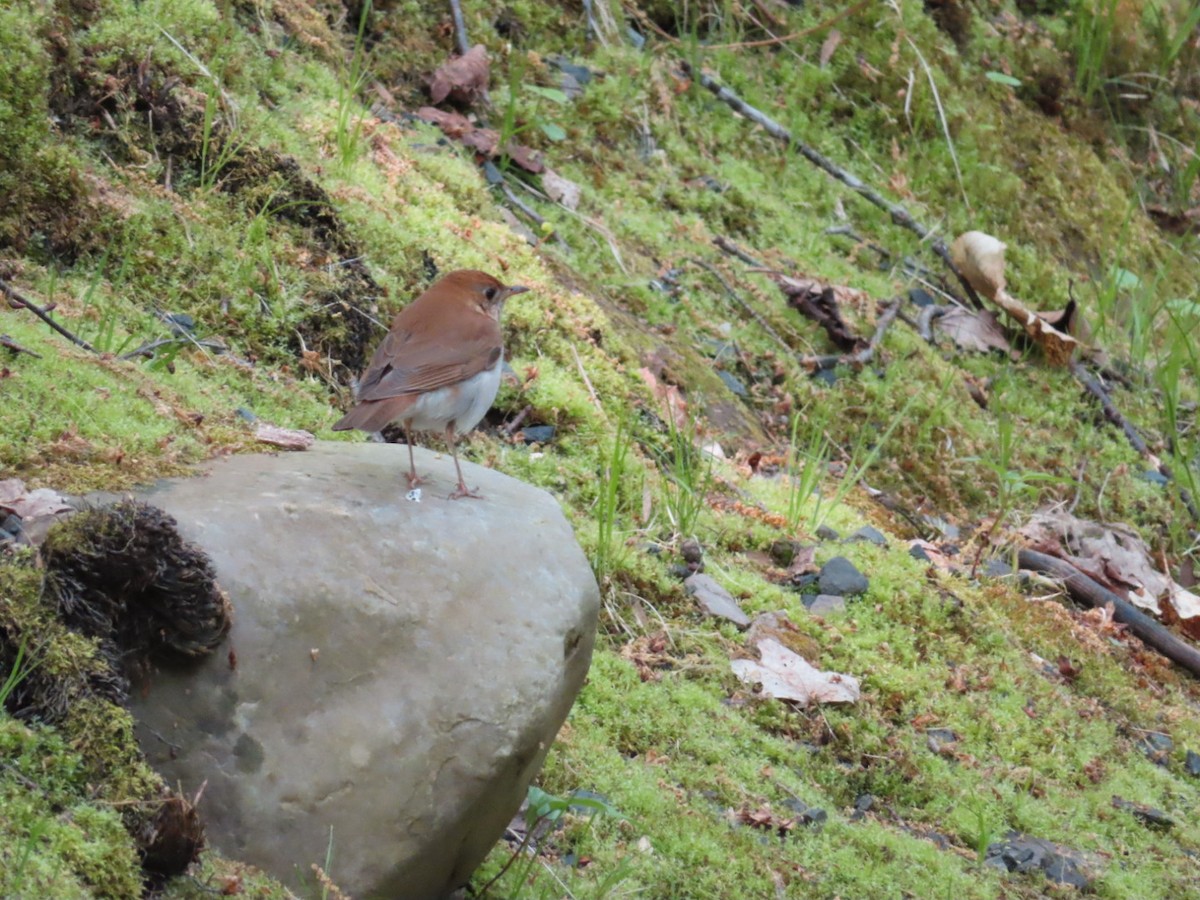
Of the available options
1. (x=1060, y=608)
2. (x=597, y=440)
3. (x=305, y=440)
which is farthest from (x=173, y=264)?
(x=1060, y=608)

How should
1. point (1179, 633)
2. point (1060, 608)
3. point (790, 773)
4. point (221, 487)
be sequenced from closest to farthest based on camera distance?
1. point (221, 487)
2. point (790, 773)
3. point (1060, 608)
4. point (1179, 633)

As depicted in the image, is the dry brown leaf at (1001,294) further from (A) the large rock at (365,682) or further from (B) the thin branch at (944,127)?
(A) the large rock at (365,682)

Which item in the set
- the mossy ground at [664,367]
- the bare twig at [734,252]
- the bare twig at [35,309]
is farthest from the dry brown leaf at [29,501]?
the bare twig at [734,252]

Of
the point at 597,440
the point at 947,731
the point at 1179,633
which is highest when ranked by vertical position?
the point at 597,440

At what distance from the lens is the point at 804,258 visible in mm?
8414

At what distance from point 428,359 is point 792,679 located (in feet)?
6.52

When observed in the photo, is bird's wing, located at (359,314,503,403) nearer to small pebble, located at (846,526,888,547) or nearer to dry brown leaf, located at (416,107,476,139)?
small pebble, located at (846,526,888,547)

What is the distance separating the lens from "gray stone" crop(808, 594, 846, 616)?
18.3 ft

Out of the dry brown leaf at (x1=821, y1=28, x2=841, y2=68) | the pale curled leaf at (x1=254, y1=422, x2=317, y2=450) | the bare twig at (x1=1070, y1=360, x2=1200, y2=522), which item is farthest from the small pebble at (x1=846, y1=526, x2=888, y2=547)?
the dry brown leaf at (x1=821, y1=28, x2=841, y2=68)

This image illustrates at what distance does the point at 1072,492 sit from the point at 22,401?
6.08 metres

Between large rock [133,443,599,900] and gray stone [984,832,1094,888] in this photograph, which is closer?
large rock [133,443,599,900]

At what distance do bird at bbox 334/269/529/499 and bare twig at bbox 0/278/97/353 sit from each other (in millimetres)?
949

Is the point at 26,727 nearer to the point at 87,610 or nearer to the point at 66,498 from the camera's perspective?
the point at 87,610

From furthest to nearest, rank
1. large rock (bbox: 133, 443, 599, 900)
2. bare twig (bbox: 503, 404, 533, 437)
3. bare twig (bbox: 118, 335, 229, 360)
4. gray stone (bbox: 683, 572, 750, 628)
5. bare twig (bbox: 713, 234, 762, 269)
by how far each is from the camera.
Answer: bare twig (bbox: 713, 234, 762, 269) < bare twig (bbox: 503, 404, 533, 437) < gray stone (bbox: 683, 572, 750, 628) < bare twig (bbox: 118, 335, 229, 360) < large rock (bbox: 133, 443, 599, 900)
